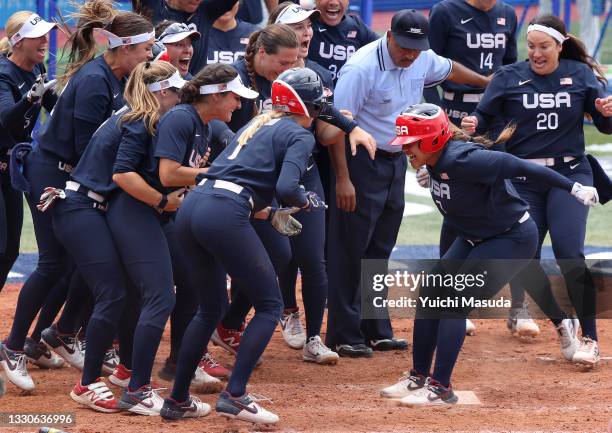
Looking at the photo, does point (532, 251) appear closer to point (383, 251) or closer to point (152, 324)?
point (383, 251)

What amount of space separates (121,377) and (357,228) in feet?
Answer: 6.27

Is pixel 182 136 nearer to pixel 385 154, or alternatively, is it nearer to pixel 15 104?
pixel 15 104

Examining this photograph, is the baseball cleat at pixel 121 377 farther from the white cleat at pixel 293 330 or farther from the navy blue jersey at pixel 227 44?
the navy blue jersey at pixel 227 44

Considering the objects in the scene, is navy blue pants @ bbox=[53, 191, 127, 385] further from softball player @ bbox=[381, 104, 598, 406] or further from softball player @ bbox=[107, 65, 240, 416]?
softball player @ bbox=[381, 104, 598, 406]

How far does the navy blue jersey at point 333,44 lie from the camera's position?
25.2 feet

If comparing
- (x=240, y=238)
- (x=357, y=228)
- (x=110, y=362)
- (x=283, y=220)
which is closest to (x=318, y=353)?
(x=357, y=228)

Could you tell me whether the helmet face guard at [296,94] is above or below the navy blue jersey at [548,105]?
above

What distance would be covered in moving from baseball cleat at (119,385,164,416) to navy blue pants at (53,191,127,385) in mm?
256

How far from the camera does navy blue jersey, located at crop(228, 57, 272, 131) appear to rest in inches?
265

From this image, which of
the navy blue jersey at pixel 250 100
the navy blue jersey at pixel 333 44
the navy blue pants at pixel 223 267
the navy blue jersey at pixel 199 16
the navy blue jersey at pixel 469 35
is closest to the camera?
the navy blue pants at pixel 223 267

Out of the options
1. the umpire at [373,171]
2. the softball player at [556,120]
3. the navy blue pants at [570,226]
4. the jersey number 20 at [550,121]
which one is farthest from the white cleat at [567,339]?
the jersey number 20 at [550,121]

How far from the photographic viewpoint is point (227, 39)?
25.2ft

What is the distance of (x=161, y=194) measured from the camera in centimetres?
575

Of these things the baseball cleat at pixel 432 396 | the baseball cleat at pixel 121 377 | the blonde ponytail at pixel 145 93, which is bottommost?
the baseball cleat at pixel 121 377
